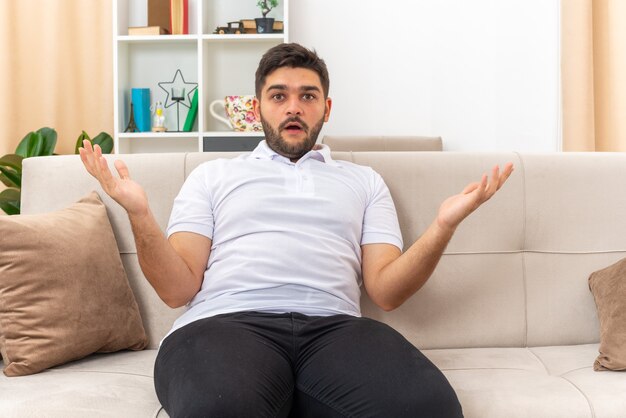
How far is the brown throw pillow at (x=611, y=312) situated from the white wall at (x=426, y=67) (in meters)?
2.30

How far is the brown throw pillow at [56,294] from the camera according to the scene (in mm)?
1562

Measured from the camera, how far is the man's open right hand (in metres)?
1.47

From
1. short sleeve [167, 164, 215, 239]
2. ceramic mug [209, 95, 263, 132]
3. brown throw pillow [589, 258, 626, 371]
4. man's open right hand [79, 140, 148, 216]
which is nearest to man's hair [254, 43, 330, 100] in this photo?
short sleeve [167, 164, 215, 239]

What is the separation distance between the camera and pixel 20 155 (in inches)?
135

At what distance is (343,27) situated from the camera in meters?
4.07

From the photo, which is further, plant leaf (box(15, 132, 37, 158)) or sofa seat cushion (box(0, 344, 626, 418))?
plant leaf (box(15, 132, 37, 158))

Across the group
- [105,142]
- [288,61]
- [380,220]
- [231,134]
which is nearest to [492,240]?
[380,220]

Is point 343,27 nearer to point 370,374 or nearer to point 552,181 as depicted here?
point 552,181

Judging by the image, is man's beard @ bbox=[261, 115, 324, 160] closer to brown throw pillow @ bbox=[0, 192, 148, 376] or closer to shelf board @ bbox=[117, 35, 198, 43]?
brown throw pillow @ bbox=[0, 192, 148, 376]

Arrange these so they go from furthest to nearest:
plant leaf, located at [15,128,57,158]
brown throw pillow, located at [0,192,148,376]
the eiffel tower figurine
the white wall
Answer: the white wall < the eiffel tower figurine < plant leaf, located at [15,128,57,158] < brown throw pillow, located at [0,192,148,376]

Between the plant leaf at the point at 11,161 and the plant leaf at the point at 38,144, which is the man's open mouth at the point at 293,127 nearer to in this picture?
the plant leaf at the point at 11,161

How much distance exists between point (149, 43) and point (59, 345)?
8.87 ft

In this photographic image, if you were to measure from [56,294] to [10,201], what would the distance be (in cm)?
179

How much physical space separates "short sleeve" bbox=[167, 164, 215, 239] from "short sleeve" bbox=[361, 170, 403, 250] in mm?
363
